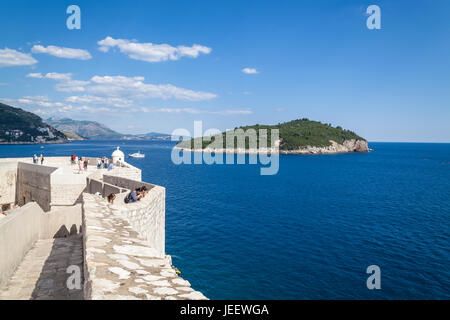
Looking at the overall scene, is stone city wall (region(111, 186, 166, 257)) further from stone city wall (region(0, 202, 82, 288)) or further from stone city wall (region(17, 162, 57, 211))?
stone city wall (region(17, 162, 57, 211))

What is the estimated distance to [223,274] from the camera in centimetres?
1709

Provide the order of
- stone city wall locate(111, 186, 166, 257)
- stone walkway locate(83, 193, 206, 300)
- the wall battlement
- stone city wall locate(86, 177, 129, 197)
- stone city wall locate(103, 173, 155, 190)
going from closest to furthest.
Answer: stone walkway locate(83, 193, 206, 300) < the wall battlement < stone city wall locate(111, 186, 166, 257) < stone city wall locate(103, 173, 155, 190) < stone city wall locate(86, 177, 129, 197)

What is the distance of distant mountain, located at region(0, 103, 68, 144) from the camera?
499 ft

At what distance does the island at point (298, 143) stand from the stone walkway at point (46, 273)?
126907mm

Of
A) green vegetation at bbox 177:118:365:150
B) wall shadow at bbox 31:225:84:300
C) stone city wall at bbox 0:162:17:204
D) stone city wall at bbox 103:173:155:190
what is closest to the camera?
wall shadow at bbox 31:225:84:300

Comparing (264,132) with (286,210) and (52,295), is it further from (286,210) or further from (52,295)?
(52,295)

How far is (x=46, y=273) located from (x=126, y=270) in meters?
2.91

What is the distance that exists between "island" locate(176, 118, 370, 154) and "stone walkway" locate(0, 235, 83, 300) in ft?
416

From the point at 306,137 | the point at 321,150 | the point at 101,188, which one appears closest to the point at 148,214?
the point at 101,188

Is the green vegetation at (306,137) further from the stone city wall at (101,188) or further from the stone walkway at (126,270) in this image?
the stone walkway at (126,270)

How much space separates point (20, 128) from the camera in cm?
16012

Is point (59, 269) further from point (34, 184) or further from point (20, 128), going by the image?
point (20, 128)

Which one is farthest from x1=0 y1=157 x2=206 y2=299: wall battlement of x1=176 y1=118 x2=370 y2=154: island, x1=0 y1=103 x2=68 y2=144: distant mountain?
x1=0 y1=103 x2=68 y2=144: distant mountain

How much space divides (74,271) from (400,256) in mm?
21993
